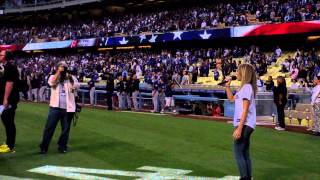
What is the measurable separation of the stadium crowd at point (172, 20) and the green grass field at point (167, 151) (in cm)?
1863

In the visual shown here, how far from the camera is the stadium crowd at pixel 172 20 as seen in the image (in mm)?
32156

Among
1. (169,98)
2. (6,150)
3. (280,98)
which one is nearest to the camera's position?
(6,150)

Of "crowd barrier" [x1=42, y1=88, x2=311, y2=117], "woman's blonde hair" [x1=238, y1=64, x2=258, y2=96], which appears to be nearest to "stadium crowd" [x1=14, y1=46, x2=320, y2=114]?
"crowd barrier" [x1=42, y1=88, x2=311, y2=117]

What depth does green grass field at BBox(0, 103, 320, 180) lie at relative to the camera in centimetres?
854

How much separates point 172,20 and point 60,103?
3403 cm

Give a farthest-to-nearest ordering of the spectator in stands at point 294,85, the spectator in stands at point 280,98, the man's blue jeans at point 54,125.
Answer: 1. the spectator in stands at point 294,85
2. the spectator in stands at point 280,98
3. the man's blue jeans at point 54,125

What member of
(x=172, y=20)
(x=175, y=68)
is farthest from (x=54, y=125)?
(x=172, y=20)

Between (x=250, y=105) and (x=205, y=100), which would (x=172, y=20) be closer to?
(x=205, y=100)

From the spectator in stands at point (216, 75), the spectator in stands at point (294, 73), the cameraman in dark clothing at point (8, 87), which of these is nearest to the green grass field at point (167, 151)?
the cameraman in dark clothing at point (8, 87)

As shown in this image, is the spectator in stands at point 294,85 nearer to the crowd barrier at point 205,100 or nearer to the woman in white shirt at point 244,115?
the crowd barrier at point 205,100

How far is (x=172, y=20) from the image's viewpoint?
43.1m

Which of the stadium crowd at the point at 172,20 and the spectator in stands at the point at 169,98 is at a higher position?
the stadium crowd at the point at 172,20

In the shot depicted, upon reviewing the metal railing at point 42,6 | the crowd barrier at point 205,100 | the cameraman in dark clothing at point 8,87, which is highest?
the metal railing at point 42,6

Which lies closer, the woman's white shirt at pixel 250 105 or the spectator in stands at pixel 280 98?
the woman's white shirt at pixel 250 105
